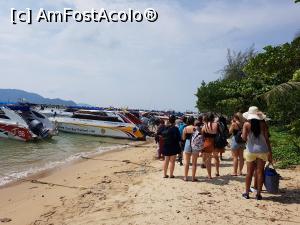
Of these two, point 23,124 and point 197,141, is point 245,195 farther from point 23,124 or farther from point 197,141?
point 23,124

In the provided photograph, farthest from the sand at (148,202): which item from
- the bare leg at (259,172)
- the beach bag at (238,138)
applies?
the beach bag at (238,138)

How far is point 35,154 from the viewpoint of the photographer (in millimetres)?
20031

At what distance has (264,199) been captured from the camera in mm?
8023

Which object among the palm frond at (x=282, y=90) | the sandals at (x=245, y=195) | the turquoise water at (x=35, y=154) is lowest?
the turquoise water at (x=35, y=154)

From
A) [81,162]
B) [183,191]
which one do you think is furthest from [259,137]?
[81,162]

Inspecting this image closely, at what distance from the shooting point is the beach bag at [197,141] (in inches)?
392

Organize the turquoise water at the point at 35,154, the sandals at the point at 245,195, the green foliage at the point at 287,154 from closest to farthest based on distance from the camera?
the sandals at the point at 245,195, the green foliage at the point at 287,154, the turquoise water at the point at 35,154

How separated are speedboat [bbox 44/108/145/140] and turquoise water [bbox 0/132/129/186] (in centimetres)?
102

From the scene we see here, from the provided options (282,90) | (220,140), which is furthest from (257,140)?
(220,140)

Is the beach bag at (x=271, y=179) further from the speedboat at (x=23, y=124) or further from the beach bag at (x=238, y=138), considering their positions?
the speedboat at (x=23, y=124)

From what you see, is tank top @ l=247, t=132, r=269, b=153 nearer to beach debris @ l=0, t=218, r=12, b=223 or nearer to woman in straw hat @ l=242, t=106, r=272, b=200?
woman in straw hat @ l=242, t=106, r=272, b=200

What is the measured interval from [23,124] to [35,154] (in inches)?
292

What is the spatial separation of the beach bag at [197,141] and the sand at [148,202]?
0.83m

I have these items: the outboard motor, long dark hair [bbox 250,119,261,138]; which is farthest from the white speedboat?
A: long dark hair [bbox 250,119,261,138]
